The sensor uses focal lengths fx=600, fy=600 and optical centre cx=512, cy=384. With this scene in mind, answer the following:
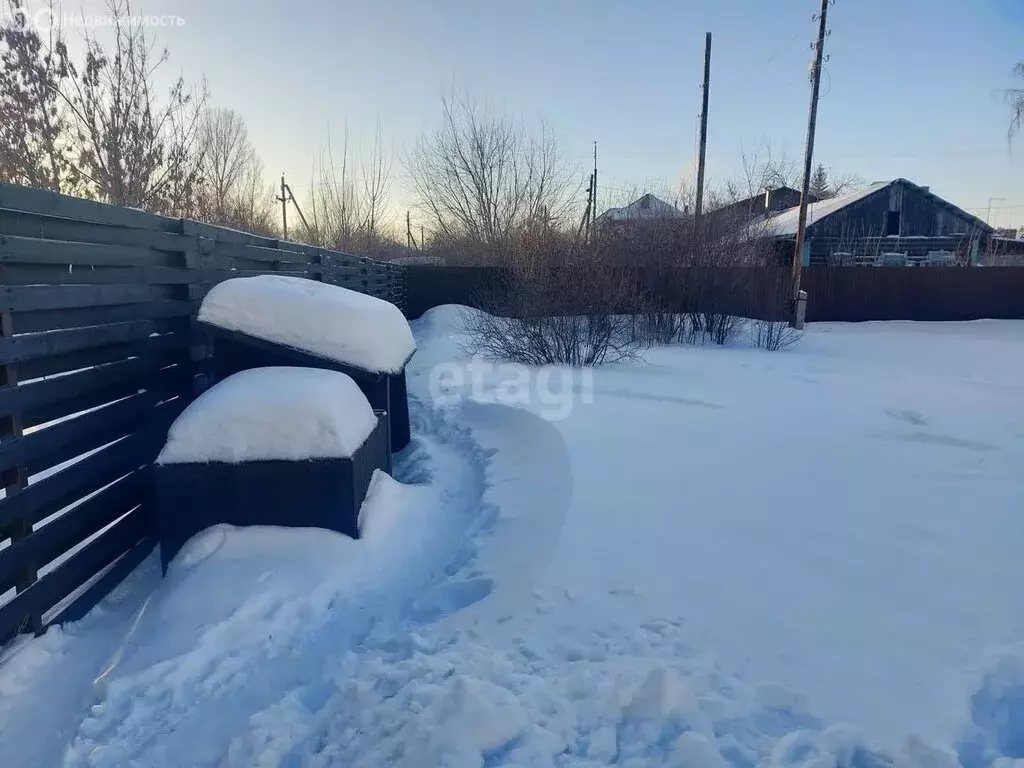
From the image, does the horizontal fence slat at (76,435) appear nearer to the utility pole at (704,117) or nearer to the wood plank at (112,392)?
the wood plank at (112,392)

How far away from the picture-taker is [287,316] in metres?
3.75

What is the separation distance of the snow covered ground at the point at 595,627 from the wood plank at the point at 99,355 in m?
1.04

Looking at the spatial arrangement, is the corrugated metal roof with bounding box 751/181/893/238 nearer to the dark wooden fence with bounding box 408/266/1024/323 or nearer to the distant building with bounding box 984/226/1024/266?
the dark wooden fence with bounding box 408/266/1024/323

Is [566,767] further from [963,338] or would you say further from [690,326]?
[963,338]

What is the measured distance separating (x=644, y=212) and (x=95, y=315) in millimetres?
12535

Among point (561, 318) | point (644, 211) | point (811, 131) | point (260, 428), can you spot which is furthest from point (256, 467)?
point (811, 131)

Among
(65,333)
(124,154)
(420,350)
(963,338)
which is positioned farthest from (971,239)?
(65,333)

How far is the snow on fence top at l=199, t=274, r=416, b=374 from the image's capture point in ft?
11.9

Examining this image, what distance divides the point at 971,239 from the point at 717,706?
3139 cm

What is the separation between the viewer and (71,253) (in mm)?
2662

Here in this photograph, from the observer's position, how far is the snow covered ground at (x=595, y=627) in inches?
74.0

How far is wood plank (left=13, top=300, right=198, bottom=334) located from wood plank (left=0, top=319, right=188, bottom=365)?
3cm

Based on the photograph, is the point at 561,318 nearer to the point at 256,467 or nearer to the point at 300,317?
the point at 300,317

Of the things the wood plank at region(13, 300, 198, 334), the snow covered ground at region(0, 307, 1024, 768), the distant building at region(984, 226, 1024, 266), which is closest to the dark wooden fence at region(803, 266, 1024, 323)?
the distant building at region(984, 226, 1024, 266)
